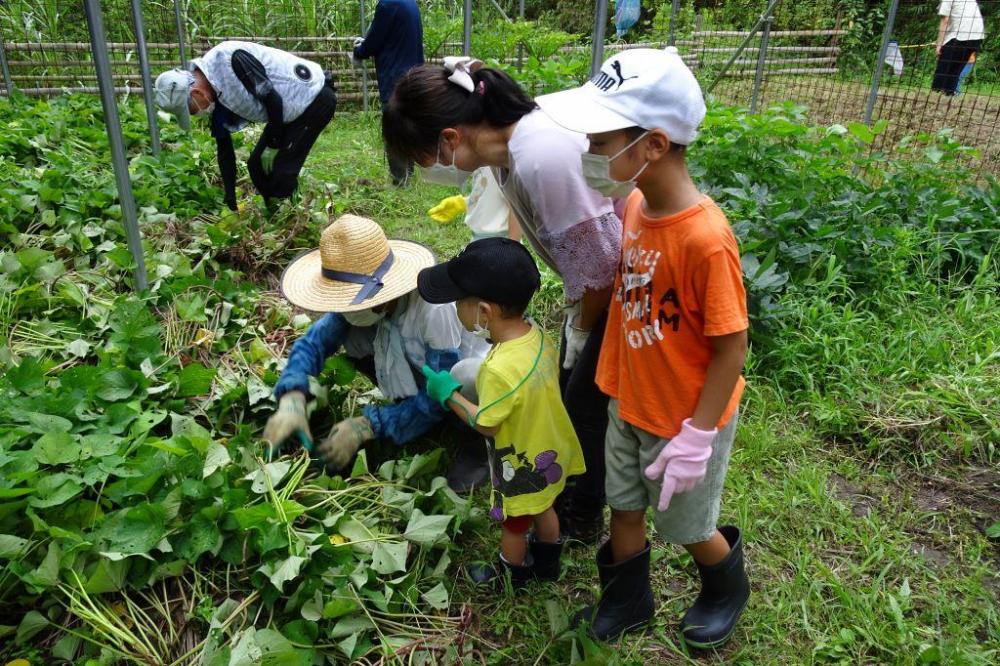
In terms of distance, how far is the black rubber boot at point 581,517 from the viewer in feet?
7.28

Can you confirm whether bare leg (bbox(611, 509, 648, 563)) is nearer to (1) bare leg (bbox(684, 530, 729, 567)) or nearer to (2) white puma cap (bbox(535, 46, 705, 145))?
(1) bare leg (bbox(684, 530, 729, 567))

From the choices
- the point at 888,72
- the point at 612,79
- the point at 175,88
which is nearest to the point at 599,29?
the point at 612,79

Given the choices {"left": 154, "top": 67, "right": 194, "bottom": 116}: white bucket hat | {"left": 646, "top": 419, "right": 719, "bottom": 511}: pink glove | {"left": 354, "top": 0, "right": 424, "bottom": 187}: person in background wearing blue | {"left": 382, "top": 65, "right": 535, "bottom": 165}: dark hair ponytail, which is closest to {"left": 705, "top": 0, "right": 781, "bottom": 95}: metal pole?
{"left": 354, "top": 0, "right": 424, "bottom": 187}: person in background wearing blue

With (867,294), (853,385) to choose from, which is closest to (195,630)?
(853,385)

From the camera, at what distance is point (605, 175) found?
1498 millimetres

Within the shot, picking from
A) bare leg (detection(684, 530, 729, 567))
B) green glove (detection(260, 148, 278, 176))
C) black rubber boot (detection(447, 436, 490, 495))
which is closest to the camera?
bare leg (detection(684, 530, 729, 567))

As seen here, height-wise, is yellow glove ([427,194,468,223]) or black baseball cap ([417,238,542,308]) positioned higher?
black baseball cap ([417,238,542,308])

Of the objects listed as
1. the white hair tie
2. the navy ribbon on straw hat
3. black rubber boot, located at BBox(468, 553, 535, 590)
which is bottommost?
black rubber boot, located at BBox(468, 553, 535, 590)

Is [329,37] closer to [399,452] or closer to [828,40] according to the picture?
[828,40]

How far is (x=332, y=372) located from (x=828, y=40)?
9857 millimetres

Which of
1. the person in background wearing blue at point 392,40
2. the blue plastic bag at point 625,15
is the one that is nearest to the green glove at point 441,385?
the person in background wearing blue at point 392,40

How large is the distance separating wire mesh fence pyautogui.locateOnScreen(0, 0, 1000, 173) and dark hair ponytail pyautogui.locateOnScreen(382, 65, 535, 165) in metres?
4.67

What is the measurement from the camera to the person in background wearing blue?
5727mm

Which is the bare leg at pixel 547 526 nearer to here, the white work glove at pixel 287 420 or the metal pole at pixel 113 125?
the white work glove at pixel 287 420
